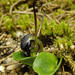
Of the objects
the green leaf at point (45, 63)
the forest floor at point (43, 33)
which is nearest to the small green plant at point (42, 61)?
the green leaf at point (45, 63)

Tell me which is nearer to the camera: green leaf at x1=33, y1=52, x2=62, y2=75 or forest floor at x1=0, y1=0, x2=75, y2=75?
green leaf at x1=33, y1=52, x2=62, y2=75

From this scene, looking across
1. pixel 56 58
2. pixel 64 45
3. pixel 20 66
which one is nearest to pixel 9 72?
pixel 20 66

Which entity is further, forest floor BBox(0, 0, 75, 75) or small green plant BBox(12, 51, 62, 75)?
forest floor BBox(0, 0, 75, 75)

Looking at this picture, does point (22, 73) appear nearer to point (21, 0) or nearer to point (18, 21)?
point (18, 21)

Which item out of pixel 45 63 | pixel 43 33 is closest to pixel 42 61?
pixel 45 63

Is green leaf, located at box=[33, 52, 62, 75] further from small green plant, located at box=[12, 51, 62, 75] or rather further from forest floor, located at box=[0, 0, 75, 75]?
forest floor, located at box=[0, 0, 75, 75]

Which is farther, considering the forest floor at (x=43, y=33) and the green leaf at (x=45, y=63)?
the forest floor at (x=43, y=33)

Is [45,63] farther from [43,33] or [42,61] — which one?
[43,33]

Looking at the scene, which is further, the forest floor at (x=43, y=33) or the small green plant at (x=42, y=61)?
the forest floor at (x=43, y=33)

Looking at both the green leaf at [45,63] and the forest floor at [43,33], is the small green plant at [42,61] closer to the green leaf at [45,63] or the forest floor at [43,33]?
the green leaf at [45,63]

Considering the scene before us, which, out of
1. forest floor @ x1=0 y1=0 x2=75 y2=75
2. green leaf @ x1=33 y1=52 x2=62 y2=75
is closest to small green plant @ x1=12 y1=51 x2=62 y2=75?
green leaf @ x1=33 y1=52 x2=62 y2=75

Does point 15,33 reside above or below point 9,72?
above
